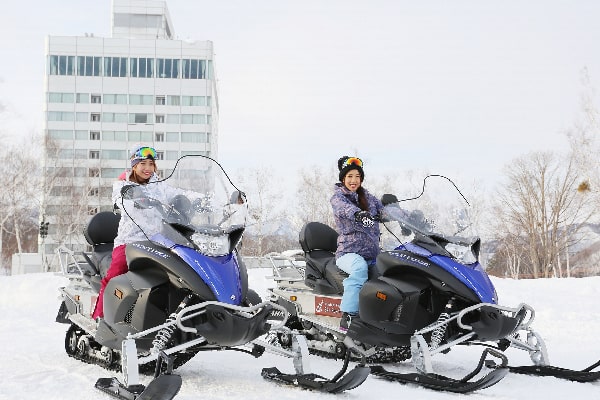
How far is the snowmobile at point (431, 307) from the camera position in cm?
542

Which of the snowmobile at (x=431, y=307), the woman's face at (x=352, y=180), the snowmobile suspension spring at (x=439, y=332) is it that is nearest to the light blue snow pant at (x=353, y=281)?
the snowmobile at (x=431, y=307)

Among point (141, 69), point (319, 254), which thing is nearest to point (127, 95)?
point (141, 69)

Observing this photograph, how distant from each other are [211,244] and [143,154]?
123 centimetres

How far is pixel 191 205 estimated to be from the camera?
488 cm

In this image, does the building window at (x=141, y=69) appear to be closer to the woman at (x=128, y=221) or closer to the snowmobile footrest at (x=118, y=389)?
the woman at (x=128, y=221)

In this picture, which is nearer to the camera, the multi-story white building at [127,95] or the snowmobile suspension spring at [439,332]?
the snowmobile suspension spring at [439,332]

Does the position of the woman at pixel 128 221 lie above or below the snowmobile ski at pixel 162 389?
above

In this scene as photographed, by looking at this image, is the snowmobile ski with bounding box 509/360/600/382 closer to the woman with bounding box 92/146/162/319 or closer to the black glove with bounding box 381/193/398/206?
the black glove with bounding box 381/193/398/206

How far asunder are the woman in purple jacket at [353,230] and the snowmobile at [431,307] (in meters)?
0.14

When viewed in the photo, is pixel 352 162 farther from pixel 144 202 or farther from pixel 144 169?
pixel 144 202

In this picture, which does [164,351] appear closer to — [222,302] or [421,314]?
[222,302]

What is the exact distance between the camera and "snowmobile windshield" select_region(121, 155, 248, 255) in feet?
15.5

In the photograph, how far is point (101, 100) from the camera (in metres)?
70.2

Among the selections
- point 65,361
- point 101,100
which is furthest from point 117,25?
point 65,361
